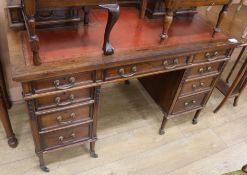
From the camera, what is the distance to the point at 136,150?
1.92 m

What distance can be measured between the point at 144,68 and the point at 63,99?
1.58 feet

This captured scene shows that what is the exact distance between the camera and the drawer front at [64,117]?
4.48 feet

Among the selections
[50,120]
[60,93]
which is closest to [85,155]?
[50,120]

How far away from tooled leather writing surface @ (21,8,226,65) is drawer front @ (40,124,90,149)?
0.50 m

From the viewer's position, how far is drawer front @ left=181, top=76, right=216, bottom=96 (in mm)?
1759

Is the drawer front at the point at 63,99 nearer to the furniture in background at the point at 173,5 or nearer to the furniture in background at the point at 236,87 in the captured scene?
the furniture in background at the point at 173,5

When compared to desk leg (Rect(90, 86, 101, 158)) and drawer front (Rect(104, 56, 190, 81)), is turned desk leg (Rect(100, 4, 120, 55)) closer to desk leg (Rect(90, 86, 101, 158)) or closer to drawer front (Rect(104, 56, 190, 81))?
drawer front (Rect(104, 56, 190, 81))

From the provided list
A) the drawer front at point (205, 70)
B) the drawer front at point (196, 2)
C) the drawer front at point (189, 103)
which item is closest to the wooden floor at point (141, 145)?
the drawer front at point (189, 103)

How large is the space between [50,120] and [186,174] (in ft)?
3.48

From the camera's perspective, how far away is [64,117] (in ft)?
4.64

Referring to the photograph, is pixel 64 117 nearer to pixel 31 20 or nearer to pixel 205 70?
pixel 31 20

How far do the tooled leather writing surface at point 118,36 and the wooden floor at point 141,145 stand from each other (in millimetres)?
870

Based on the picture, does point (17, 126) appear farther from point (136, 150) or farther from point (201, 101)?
point (201, 101)

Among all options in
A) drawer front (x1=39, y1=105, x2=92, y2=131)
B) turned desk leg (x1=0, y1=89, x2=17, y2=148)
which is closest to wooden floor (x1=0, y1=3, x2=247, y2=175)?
turned desk leg (x1=0, y1=89, x2=17, y2=148)
